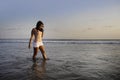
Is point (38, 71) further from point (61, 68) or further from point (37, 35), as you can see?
point (37, 35)

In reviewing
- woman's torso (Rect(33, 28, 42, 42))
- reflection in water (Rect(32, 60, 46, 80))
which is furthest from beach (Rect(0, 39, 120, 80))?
woman's torso (Rect(33, 28, 42, 42))

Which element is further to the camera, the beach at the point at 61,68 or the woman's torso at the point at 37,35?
the woman's torso at the point at 37,35

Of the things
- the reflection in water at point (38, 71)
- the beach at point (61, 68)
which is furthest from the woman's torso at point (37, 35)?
the reflection in water at point (38, 71)

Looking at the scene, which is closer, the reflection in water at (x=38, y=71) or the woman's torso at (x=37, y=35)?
the reflection in water at (x=38, y=71)

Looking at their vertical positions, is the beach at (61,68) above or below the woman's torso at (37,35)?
below

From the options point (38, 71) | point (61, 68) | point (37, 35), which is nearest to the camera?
point (38, 71)

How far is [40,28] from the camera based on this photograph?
8414 mm

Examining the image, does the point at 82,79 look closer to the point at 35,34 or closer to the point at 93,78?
the point at 93,78

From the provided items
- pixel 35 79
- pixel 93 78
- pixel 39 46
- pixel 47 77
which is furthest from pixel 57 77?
pixel 39 46

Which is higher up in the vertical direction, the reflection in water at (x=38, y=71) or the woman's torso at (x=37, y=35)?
the woman's torso at (x=37, y=35)

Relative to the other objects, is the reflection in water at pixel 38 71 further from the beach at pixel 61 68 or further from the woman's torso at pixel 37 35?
the woman's torso at pixel 37 35

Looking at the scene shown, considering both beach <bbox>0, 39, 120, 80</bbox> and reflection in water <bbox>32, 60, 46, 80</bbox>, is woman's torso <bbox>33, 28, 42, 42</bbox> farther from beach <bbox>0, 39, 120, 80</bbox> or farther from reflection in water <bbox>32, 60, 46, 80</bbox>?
reflection in water <bbox>32, 60, 46, 80</bbox>

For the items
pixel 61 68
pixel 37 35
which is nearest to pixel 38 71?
pixel 61 68

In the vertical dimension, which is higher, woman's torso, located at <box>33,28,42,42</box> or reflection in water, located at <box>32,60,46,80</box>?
woman's torso, located at <box>33,28,42,42</box>
